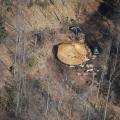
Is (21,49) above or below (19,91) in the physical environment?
above

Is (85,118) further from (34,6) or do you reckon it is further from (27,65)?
(34,6)

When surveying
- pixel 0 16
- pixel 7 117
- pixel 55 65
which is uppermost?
pixel 0 16

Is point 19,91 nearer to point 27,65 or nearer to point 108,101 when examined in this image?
point 27,65

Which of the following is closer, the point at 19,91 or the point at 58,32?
the point at 19,91

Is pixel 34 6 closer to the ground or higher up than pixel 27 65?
higher up

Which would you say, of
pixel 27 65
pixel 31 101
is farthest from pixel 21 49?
pixel 31 101

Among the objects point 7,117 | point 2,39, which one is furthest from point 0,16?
point 7,117
